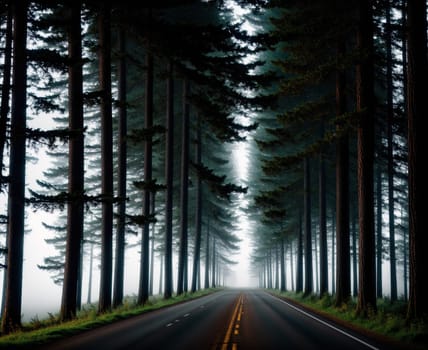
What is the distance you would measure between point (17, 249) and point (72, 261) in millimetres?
2149

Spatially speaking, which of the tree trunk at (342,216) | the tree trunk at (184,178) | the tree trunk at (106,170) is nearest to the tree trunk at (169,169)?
the tree trunk at (184,178)

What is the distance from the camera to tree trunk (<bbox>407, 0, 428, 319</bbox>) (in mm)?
12266

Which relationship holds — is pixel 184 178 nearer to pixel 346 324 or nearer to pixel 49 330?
pixel 346 324

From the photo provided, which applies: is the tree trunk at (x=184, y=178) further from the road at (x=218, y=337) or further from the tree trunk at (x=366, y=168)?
the road at (x=218, y=337)

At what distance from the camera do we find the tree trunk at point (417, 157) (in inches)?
483

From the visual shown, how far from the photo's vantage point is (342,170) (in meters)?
21.2

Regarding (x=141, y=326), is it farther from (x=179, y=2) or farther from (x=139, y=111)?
(x=139, y=111)

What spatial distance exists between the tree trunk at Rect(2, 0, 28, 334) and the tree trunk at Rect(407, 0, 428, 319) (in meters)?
11.6

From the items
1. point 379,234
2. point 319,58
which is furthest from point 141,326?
point 379,234

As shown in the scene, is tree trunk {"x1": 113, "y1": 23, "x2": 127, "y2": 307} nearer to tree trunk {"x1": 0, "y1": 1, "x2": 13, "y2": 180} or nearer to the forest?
the forest

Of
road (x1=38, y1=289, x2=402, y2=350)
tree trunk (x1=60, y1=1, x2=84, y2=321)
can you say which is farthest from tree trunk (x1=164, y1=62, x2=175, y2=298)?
road (x1=38, y1=289, x2=402, y2=350)

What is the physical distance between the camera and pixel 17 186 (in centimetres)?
1362

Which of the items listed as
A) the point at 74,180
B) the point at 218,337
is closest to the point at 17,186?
the point at 74,180

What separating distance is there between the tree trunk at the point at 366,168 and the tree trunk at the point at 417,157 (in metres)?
2.24
